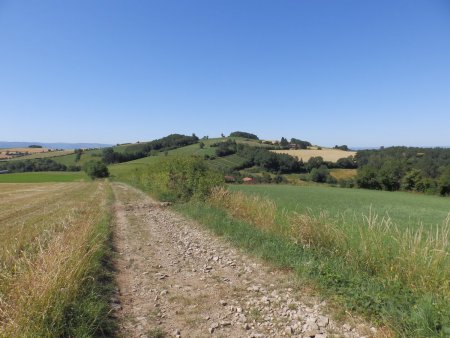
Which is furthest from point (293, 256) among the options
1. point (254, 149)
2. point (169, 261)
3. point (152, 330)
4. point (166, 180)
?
point (254, 149)

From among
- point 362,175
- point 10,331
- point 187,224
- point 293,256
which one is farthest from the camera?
point 362,175

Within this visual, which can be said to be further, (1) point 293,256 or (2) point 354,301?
(1) point 293,256

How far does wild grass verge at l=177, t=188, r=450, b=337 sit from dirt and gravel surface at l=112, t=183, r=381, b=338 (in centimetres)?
40

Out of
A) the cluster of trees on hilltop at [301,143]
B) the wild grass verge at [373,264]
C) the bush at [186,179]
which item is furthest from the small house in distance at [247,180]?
the wild grass verge at [373,264]

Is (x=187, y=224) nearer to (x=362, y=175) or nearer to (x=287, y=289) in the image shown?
(x=287, y=289)

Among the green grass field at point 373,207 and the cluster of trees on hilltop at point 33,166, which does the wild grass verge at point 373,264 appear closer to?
Result: the green grass field at point 373,207

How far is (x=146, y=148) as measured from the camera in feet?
390

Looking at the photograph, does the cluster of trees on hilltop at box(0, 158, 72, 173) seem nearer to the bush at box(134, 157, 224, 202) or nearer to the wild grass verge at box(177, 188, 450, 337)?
the bush at box(134, 157, 224, 202)

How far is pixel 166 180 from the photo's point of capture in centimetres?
2411

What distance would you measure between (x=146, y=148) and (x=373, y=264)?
388ft

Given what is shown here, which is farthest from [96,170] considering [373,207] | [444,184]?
[444,184]

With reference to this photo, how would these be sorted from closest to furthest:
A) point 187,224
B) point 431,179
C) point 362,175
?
point 187,224
point 431,179
point 362,175

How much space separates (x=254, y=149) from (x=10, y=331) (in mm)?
105271

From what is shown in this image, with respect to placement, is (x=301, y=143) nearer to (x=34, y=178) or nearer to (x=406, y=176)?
(x=406, y=176)
